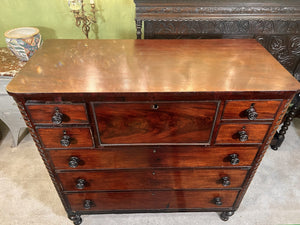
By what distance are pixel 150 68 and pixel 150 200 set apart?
0.90m

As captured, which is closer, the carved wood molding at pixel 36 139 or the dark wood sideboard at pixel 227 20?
the carved wood molding at pixel 36 139

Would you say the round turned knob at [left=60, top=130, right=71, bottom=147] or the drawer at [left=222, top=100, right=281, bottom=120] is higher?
the drawer at [left=222, top=100, right=281, bottom=120]

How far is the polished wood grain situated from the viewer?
0.96 m

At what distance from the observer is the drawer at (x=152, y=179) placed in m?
1.31

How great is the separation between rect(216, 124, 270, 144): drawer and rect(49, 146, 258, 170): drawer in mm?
61

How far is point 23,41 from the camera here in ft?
4.96

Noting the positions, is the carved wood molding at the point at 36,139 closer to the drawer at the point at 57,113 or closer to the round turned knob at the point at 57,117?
the drawer at the point at 57,113

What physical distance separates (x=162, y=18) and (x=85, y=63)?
0.62 meters

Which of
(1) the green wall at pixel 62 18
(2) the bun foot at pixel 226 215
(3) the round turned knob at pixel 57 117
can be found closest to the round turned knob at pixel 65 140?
(3) the round turned knob at pixel 57 117

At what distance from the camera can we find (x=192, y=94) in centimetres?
95

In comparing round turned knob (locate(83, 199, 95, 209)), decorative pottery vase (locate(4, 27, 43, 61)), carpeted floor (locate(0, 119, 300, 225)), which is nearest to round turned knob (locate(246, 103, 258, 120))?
carpeted floor (locate(0, 119, 300, 225))

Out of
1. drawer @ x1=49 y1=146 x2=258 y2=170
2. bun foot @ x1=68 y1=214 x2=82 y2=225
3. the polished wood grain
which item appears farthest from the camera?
bun foot @ x1=68 y1=214 x2=82 y2=225

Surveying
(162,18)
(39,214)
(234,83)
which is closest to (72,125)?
(234,83)

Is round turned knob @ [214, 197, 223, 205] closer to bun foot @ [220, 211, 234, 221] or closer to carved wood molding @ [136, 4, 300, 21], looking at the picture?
bun foot @ [220, 211, 234, 221]
